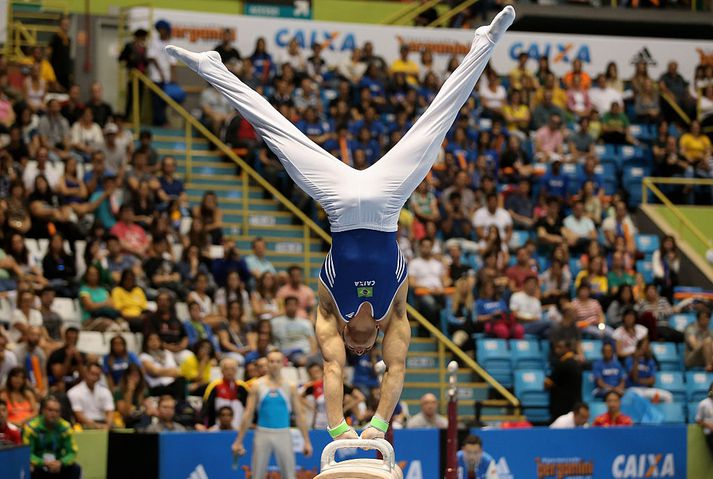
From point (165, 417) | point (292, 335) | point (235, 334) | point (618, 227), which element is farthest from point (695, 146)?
point (165, 417)

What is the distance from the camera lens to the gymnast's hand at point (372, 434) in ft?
24.6

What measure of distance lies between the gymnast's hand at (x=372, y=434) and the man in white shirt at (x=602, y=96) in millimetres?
13976

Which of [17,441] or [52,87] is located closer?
[17,441]

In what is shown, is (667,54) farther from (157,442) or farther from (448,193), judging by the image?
(157,442)

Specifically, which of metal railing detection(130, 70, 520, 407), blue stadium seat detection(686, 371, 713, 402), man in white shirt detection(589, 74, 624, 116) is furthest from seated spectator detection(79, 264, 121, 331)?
man in white shirt detection(589, 74, 624, 116)

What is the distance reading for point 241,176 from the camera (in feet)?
59.5

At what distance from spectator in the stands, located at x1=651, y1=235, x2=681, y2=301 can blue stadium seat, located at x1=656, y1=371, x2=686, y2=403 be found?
1.94 m

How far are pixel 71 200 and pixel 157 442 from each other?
443 cm

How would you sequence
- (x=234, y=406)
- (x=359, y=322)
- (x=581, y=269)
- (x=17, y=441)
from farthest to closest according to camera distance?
1. (x=581, y=269)
2. (x=234, y=406)
3. (x=17, y=441)
4. (x=359, y=322)

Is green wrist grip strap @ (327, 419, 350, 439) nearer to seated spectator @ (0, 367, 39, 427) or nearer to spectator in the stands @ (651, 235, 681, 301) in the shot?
seated spectator @ (0, 367, 39, 427)

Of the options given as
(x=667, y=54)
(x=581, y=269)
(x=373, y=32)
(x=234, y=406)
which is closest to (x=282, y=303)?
(x=234, y=406)

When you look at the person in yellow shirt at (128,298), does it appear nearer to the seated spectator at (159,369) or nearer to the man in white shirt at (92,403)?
the seated spectator at (159,369)

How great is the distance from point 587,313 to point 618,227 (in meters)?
2.35

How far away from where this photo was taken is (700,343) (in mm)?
16250
